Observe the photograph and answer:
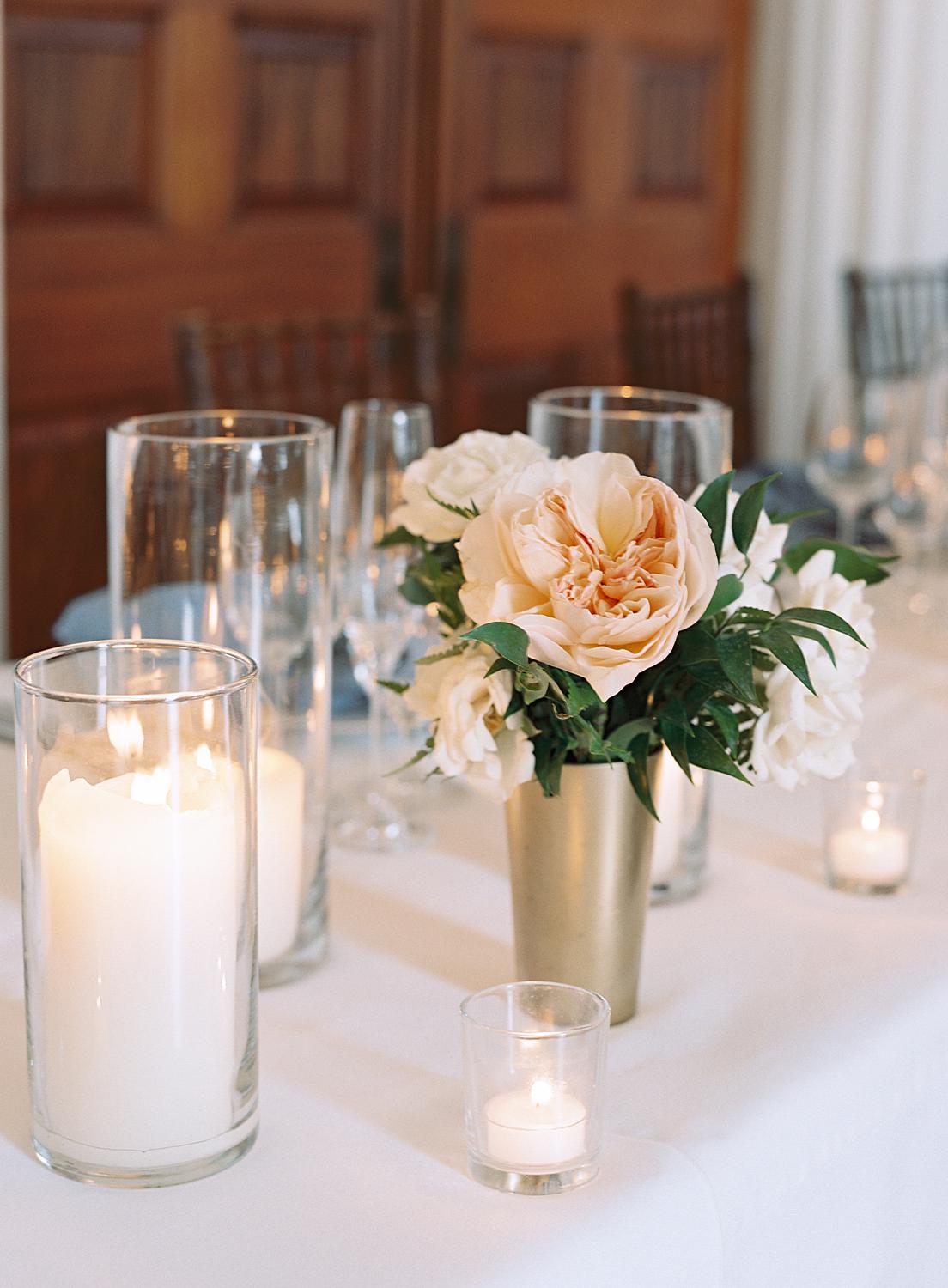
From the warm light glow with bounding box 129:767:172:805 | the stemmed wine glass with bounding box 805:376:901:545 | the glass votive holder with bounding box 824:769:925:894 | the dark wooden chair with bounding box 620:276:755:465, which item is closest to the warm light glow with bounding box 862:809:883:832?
the glass votive holder with bounding box 824:769:925:894

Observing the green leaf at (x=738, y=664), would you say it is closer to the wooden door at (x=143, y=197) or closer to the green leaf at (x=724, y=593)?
the green leaf at (x=724, y=593)

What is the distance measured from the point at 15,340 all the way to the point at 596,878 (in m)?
1.91

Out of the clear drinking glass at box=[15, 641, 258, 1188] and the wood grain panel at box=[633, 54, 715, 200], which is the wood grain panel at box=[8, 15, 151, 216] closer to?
the wood grain panel at box=[633, 54, 715, 200]

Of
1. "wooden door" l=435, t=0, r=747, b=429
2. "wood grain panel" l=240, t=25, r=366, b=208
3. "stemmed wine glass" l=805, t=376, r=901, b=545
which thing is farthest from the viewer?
"wooden door" l=435, t=0, r=747, b=429

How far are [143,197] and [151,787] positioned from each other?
2.16 m

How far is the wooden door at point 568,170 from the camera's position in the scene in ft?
10.3

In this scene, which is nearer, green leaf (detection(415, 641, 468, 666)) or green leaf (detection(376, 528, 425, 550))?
green leaf (detection(415, 641, 468, 666))

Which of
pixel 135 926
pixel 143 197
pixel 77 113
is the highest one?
pixel 77 113

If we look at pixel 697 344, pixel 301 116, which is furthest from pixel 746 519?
pixel 301 116

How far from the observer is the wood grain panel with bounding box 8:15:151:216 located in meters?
2.38

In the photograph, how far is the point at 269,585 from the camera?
83cm

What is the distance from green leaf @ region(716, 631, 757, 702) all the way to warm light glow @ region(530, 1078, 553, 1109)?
7.5 inches

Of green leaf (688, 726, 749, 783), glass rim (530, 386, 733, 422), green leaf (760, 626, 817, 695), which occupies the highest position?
glass rim (530, 386, 733, 422)

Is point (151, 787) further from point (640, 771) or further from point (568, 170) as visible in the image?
point (568, 170)
